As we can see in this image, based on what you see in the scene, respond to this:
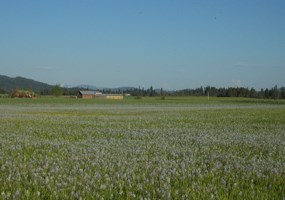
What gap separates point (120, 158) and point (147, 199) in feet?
12.2

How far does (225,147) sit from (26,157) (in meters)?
6.42

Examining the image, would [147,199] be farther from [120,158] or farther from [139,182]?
[120,158]

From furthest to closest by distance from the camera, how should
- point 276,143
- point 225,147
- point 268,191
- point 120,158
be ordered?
point 276,143
point 225,147
point 120,158
point 268,191

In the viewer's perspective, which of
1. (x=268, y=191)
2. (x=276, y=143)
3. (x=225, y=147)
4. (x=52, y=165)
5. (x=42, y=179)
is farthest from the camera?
(x=276, y=143)

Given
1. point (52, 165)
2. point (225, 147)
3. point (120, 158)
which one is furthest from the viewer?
point (225, 147)

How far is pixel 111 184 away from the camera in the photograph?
672 cm

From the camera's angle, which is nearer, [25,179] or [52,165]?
[25,179]

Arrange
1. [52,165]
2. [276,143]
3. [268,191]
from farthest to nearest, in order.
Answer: [276,143], [52,165], [268,191]

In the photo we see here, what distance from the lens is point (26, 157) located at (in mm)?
9945

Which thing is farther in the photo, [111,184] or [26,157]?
[26,157]

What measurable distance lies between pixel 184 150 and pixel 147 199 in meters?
5.59

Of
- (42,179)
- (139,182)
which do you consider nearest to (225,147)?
(139,182)

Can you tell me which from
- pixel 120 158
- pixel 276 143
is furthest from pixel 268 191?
pixel 276 143

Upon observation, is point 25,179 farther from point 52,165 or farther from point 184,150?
point 184,150
